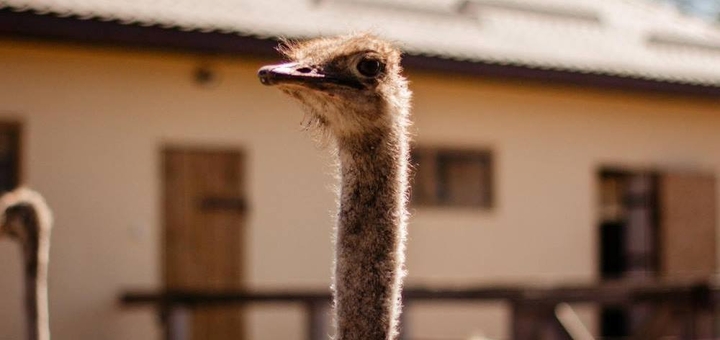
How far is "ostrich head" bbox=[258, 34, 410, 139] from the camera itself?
3.20 metres

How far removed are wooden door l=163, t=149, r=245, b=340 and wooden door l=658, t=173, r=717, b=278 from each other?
4396mm

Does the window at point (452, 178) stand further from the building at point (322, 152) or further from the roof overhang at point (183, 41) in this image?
the roof overhang at point (183, 41)

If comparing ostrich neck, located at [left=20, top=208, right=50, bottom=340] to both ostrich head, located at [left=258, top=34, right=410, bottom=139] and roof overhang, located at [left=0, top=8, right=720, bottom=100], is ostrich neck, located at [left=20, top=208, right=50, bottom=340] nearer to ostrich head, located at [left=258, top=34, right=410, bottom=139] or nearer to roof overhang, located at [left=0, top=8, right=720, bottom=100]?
roof overhang, located at [left=0, top=8, right=720, bottom=100]

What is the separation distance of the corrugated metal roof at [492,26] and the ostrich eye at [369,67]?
6026 mm

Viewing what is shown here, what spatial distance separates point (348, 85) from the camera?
325 centimetres

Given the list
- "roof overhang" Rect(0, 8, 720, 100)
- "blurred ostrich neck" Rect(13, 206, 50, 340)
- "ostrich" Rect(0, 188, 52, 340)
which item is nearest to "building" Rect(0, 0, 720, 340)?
"roof overhang" Rect(0, 8, 720, 100)

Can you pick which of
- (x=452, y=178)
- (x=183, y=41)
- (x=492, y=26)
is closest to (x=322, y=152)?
(x=183, y=41)

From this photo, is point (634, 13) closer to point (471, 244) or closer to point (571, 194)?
point (571, 194)

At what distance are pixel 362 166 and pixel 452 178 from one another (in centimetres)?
888

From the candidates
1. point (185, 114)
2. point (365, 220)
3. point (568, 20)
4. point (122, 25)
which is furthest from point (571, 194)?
point (365, 220)

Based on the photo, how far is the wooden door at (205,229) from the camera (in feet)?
34.5

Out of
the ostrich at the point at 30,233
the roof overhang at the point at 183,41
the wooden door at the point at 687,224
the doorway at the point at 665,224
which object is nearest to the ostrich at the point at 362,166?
the ostrich at the point at 30,233

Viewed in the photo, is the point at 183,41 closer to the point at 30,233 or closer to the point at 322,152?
the point at 322,152

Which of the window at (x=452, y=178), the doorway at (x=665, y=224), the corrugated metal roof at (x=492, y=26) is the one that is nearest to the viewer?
the corrugated metal roof at (x=492, y=26)
